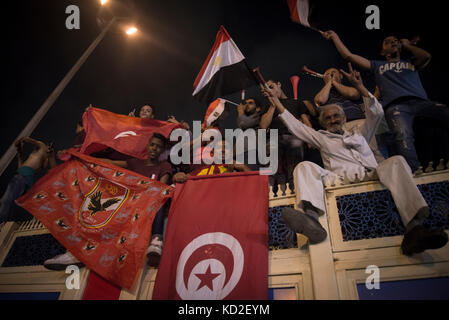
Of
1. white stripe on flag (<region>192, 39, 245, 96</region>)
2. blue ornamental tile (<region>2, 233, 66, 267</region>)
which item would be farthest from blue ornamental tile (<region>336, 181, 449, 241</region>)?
blue ornamental tile (<region>2, 233, 66, 267</region>)

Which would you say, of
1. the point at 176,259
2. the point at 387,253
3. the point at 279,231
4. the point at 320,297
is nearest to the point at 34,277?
the point at 176,259

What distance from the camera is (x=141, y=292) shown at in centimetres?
379

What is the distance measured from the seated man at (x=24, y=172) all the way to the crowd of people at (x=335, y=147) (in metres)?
0.02

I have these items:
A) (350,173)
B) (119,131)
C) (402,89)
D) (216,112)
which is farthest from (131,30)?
(350,173)

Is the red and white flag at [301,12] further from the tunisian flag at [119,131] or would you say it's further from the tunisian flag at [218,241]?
the tunisian flag at [218,241]

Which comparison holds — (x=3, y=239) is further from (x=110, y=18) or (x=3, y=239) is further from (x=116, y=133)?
(x=110, y=18)

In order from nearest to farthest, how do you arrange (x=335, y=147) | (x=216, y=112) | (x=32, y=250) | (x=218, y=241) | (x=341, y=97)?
(x=218, y=241) < (x=335, y=147) < (x=32, y=250) < (x=341, y=97) < (x=216, y=112)

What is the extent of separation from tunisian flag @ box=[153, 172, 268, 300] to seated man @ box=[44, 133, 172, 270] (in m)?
0.21

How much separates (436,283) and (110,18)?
7.85 metres

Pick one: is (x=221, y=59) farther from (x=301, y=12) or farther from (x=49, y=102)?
(x=49, y=102)

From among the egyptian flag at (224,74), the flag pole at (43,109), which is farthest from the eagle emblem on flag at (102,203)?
the egyptian flag at (224,74)

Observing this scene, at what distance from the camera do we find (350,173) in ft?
12.2

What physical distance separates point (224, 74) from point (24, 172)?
14.1 ft

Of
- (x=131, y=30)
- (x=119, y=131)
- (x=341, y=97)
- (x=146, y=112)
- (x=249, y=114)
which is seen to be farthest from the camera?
(x=131, y=30)
